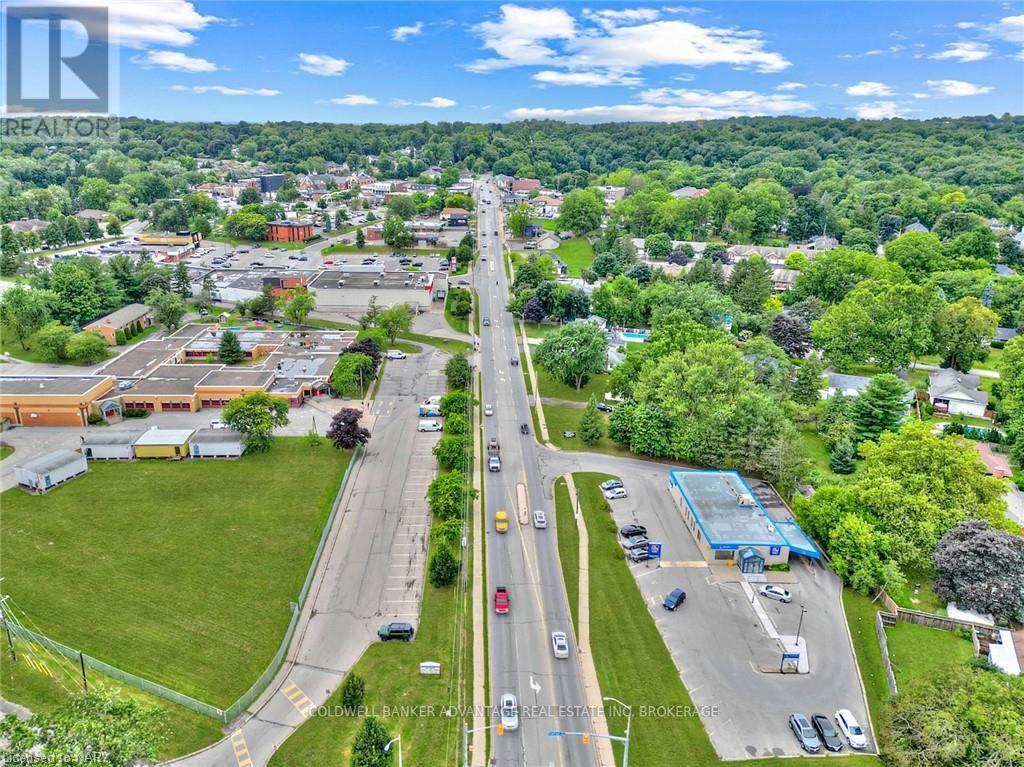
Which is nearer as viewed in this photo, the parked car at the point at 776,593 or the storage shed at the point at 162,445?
the parked car at the point at 776,593

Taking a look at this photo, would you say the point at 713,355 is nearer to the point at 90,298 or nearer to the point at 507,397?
the point at 507,397

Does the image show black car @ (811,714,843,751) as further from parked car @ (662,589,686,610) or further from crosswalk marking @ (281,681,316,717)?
crosswalk marking @ (281,681,316,717)

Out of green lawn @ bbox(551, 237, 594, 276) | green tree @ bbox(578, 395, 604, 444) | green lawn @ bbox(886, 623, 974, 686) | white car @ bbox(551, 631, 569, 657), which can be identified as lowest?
white car @ bbox(551, 631, 569, 657)

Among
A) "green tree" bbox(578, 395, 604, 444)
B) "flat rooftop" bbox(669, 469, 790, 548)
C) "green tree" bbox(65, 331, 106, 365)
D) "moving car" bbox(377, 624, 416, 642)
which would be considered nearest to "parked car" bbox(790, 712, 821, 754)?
"flat rooftop" bbox(669, 469, 790, 548)

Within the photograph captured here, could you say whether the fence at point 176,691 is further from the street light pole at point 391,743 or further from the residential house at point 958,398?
the residential house at point 958,398

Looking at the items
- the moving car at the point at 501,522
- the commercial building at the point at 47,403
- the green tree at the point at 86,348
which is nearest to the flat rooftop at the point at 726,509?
the moving car at the point at 501,522

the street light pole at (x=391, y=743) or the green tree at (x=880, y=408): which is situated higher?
the green tree at (x=880, y=408)

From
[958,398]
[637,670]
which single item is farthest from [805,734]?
[958,398]
